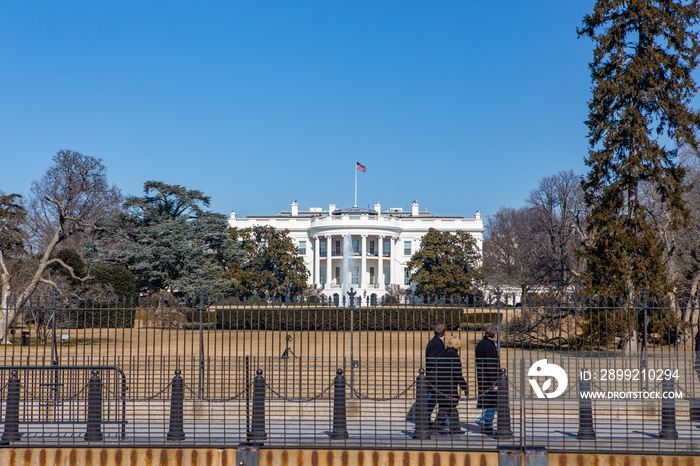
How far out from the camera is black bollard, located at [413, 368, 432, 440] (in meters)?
7.93

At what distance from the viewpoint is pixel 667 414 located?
833cm

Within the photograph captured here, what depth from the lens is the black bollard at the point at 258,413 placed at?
7.97 meters

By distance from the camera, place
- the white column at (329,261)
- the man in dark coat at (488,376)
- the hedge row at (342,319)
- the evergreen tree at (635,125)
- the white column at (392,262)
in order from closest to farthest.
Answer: the man in dark coat at (488,376)
the hedge row at (342,319)
the evergreen tree at (635,125)
the white column at (329,261)
the white column at (392,262)

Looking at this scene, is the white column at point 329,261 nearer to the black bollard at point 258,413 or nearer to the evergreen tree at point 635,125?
the evergreen tree at point 635,125

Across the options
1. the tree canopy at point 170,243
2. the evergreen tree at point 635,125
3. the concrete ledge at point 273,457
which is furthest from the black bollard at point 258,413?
the tree canopy at point 170,243

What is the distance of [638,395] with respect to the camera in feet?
30.7

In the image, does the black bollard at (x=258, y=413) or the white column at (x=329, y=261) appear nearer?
the black bollard at (x=258, y=413)

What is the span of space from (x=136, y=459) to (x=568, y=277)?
110ft

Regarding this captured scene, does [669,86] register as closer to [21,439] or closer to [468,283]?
[21,439]

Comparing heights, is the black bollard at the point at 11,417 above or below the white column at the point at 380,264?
below

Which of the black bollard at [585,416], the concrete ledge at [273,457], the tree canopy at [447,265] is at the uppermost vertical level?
the tree canopy at [447,265]

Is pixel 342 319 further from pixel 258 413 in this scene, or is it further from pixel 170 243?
pixel 170 243

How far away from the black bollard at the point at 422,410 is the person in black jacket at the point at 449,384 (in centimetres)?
20

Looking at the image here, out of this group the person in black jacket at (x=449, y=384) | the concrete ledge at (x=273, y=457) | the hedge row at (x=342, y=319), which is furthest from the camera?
the hedge row at (x=342, y=319)
